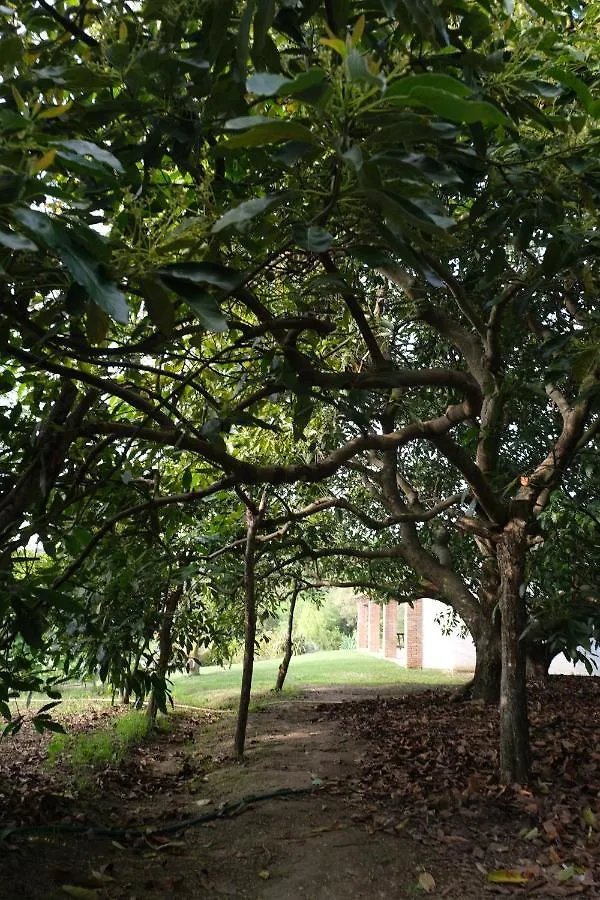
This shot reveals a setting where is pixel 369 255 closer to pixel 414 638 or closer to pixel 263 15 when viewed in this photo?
pixel 263 15

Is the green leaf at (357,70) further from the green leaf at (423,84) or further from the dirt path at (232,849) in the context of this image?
the dirt path at (232,849)

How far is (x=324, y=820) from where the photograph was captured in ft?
14.0

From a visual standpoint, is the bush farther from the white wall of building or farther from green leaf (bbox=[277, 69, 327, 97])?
green leaf (bbox=[277, 69, 327, 97])

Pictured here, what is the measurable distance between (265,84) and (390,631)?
86.4ft

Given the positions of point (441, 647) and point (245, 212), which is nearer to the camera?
point (245, 212)

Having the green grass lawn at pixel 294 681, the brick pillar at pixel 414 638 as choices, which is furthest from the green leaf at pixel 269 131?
the brick pillar at pixel 414 638

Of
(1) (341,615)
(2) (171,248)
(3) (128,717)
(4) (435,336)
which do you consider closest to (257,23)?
(2) (171,248)

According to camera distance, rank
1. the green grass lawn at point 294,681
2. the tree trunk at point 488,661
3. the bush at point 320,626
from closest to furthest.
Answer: the tree trunk at point 488,661 → the green grass lawn at point 294,681 → the bush at point 320,626

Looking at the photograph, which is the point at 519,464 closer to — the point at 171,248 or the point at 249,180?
the point at 249,180

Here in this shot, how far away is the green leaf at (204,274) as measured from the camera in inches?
58.7

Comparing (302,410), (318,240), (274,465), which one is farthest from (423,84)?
(274,465)

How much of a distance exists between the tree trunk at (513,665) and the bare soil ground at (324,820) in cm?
18

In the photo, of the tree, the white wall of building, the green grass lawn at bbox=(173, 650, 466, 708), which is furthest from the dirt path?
the white wall of building

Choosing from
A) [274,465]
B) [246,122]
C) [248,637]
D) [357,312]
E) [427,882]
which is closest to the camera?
[246,122]
